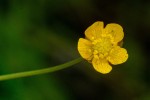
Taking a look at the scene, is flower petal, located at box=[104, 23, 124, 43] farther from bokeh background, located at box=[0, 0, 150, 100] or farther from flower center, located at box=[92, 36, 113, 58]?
bokeh background, located at box=[0, 0, 150, 100]

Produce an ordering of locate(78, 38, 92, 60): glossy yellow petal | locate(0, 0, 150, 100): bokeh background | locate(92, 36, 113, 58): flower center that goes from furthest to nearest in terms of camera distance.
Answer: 1. locate(0, 0, 150, 100): bokeh background
2. locate(92, 36, 113, 58): flower center
3. locate(78, 38, 92, 60): glossy yellow petal

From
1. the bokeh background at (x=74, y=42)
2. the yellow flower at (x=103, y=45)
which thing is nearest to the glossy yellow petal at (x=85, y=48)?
the yellow flower at (x=103, y=45)

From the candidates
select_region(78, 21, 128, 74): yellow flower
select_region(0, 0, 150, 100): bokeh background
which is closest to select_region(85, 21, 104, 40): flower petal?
select_region(78, 21, 128, 74): yellow flower

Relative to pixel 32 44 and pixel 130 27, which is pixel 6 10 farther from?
pixel 130 27

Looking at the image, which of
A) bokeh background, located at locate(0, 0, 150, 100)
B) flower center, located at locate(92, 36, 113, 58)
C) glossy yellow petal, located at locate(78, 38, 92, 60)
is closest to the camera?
glossy yellow petal, located at locate(78, 38, 92, 60)

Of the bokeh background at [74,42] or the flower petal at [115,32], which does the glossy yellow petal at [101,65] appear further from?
→ the bokeh background at [74,42]

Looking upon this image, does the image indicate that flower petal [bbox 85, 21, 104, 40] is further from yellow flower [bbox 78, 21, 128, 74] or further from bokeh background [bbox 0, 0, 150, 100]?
bokeh background [bbox 0, 0, 150, 100]

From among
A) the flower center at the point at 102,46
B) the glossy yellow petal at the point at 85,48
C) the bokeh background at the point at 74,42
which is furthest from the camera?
the bokeh background at the point at 74,42

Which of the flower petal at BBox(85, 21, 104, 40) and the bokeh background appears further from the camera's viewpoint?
the bokeh background

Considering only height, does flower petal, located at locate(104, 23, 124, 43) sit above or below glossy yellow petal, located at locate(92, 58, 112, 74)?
above

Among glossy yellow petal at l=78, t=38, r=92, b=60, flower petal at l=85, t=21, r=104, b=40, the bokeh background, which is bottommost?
the bokeh background
